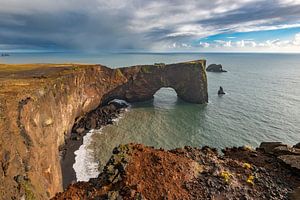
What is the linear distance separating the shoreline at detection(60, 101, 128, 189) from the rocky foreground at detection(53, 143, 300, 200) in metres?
27.7

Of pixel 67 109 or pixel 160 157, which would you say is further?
pixel 67 109

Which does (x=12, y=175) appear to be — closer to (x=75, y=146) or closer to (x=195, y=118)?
(x=75, y=146)

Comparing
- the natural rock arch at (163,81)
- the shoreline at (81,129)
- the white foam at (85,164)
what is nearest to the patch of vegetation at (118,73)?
the natural rock arch at (163,81)

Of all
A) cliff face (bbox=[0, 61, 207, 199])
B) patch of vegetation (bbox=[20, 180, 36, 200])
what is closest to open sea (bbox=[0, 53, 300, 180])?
cliff face (bbox=[0, 61, 207, 199])

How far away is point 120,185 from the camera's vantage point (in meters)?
12.8

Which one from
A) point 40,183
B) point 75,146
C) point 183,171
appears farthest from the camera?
point 75,146

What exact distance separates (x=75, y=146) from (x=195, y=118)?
113 ft

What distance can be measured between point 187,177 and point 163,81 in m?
74.6

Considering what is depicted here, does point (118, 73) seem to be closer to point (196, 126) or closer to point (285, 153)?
point (196, 126)

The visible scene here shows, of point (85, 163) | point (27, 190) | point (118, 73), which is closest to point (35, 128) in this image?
point (27, 190)

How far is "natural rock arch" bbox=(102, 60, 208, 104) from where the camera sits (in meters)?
84.2

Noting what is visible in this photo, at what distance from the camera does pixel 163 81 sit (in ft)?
288

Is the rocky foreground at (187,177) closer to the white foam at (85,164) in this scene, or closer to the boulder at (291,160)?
the boulder at (291,160)

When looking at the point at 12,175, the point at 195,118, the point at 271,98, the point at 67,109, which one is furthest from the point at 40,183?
the point at 271,98
